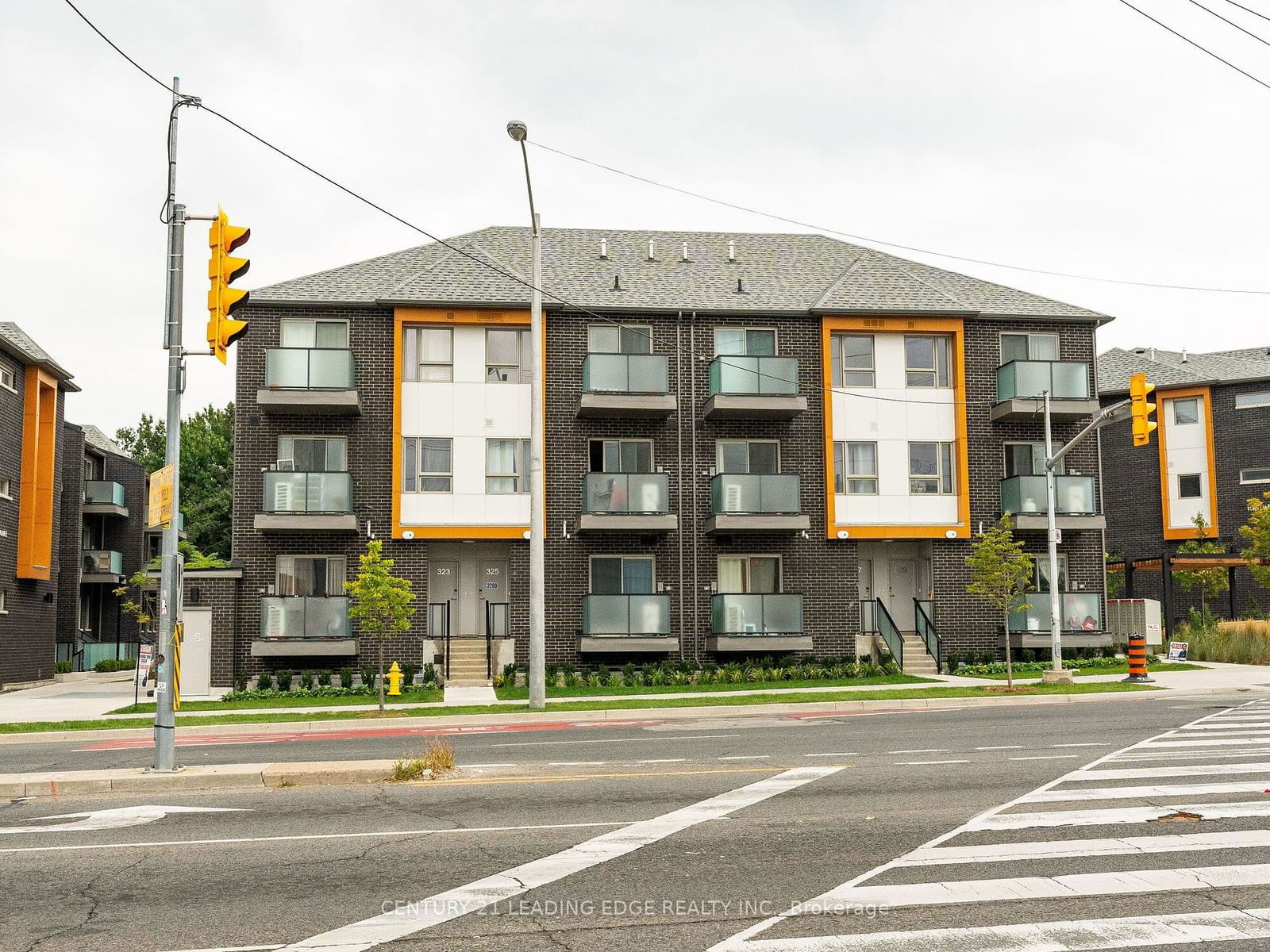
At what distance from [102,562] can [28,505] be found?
566 inches

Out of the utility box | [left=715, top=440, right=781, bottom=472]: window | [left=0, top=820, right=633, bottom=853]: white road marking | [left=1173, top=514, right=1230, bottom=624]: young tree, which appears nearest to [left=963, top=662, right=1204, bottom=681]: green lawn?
the utility box

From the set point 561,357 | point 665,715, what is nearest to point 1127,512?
point 561,357

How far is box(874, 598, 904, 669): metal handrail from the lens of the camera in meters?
31.3

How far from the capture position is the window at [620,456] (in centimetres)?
3181

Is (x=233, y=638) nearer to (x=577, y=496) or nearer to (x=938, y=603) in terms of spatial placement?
(x=577, y=496)

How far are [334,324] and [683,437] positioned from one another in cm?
983

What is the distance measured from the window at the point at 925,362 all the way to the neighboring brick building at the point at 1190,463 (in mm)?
14521

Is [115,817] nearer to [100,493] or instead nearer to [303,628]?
[303,628]

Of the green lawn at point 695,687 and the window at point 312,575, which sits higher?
the window at point 312,575

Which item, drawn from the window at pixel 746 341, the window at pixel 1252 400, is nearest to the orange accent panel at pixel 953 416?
the window at pixel 746 341

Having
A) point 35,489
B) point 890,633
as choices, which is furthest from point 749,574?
point 35,489

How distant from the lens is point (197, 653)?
28984 millimetres

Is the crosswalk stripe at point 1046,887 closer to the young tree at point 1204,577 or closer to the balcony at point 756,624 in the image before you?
the balcony at point 756,624

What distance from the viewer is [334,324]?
31266 mm
